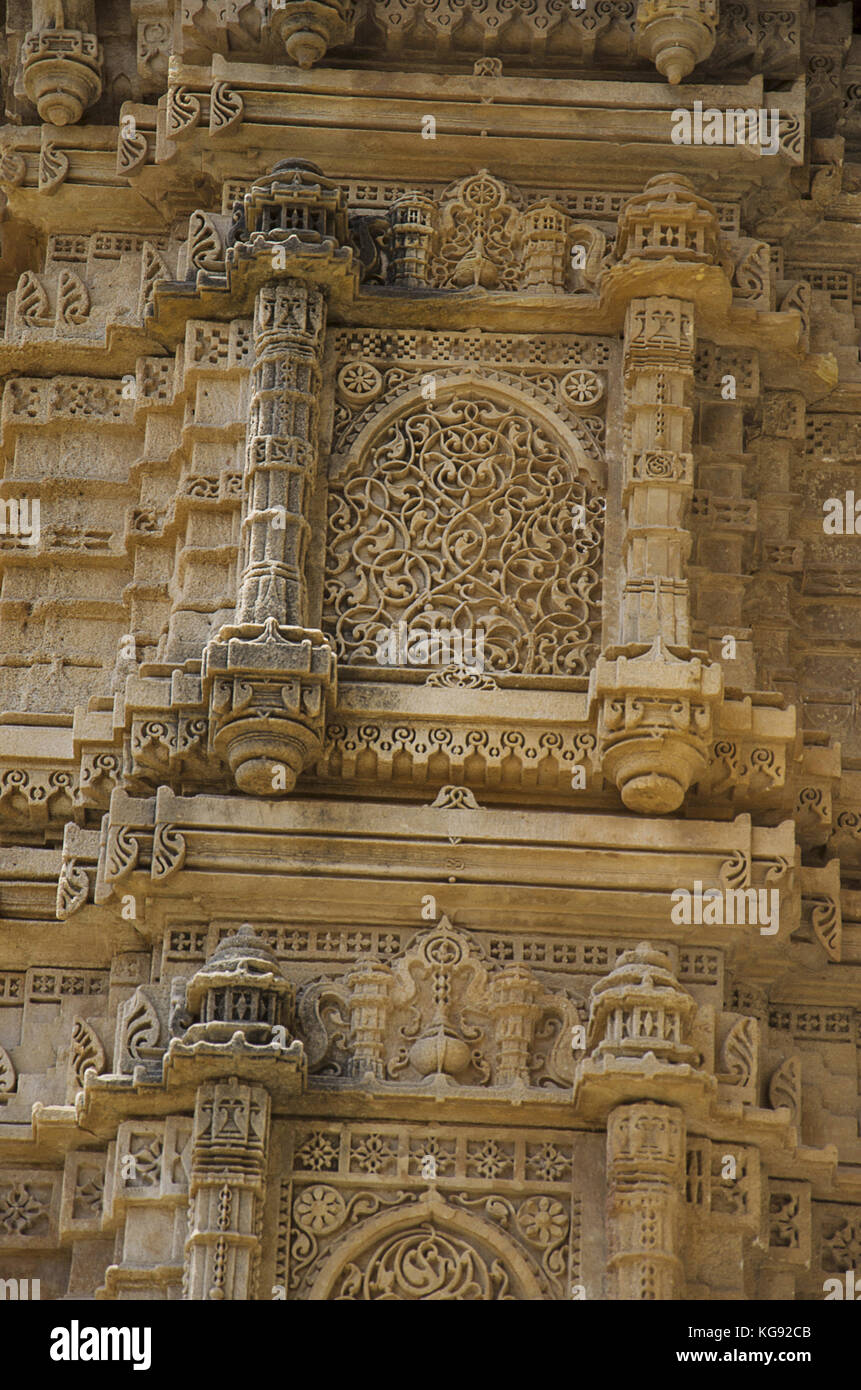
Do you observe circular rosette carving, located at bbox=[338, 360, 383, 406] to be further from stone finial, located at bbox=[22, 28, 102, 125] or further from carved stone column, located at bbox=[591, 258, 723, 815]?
stone finial, located at bbox=[22, 28, 102, 125]

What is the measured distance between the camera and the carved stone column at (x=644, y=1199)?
12.0 metres

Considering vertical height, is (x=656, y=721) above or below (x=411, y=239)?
below

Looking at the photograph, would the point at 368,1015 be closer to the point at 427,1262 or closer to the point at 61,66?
the point at 427,1262

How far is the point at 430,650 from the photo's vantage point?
1345cm

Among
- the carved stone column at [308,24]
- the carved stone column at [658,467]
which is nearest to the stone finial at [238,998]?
the carved stone column at [658,467]

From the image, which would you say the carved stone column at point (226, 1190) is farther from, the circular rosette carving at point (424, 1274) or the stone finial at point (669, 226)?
the stone finial at point (669, 226)

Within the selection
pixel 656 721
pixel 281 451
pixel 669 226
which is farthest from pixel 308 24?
pixel 656 721

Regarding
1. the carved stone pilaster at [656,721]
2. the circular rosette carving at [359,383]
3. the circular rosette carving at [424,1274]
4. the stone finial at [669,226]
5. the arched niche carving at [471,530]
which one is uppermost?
the stone finial at [669,226]

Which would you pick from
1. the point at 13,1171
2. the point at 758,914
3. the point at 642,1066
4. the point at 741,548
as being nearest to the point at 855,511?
the point at 741,548

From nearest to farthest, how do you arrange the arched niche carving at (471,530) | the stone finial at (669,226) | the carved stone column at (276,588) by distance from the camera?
the carved stone column at (276,588) < the arched niche carving at (471,530) < the stone finial at (669,226)

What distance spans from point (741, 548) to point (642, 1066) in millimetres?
2833

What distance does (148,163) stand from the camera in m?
14.6

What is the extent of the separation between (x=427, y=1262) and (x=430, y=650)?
2.75 metres

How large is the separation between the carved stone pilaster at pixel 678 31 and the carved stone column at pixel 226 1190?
212 inches
